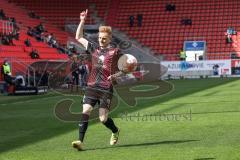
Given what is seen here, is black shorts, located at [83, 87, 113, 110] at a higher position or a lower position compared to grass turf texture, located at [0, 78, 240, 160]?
higher

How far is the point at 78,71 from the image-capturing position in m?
33.0

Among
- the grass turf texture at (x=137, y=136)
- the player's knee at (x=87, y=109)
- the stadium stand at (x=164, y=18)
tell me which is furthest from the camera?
the stadium stand at (x=164, y=18)

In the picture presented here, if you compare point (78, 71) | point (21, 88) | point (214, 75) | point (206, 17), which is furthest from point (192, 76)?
point (21, 88)

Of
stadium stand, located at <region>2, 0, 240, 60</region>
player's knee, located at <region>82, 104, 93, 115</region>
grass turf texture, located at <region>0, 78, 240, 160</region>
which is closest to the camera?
grass turf texture, located at <region>0, 78, 240, 160</region>

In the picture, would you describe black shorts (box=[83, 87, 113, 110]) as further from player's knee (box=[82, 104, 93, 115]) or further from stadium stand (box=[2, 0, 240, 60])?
stadium stand (box=[2, 0, 240, 60])

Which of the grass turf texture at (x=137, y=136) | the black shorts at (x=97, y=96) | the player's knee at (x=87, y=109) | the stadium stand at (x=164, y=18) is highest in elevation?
the stadium stand at (x=164, y=18)

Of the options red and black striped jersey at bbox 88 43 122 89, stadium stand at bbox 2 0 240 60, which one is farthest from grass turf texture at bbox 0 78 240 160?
stadium stand at bbox 2 0 240 60

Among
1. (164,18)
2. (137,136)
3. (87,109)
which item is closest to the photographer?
(87,109)

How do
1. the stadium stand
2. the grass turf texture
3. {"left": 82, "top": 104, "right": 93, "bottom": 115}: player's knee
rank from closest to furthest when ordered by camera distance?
the grass turf texture < {"left": 82, "top": 104, "right": 93, "bottom": 115}: player's knee < the stadium stand

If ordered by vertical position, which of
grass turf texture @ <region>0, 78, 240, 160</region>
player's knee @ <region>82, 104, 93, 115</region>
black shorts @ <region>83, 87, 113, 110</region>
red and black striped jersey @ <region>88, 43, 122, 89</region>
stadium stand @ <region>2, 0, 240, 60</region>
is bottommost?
grass turf texture @ <region>0, 78, 240, 160</region>

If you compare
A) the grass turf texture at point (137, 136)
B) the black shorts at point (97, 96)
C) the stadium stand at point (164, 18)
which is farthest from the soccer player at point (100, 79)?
the stadium stand at point (164, 18)

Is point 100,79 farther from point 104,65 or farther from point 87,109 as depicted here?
point 87,109

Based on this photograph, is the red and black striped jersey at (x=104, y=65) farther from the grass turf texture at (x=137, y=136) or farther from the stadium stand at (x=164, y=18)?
the stadium stand at (x=164, y=18)

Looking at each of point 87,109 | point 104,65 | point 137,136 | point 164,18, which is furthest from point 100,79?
point 164,18
